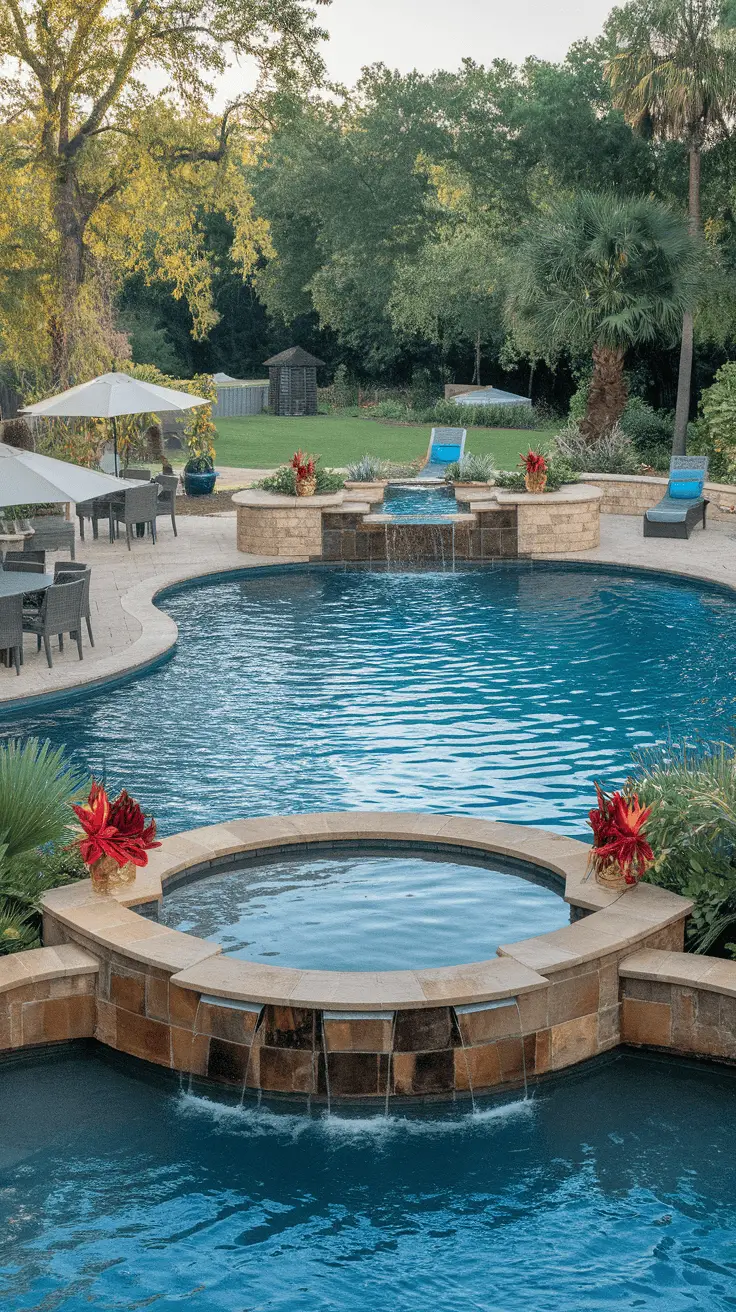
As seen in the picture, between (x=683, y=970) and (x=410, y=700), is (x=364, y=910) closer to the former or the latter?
(x=683, y=970)

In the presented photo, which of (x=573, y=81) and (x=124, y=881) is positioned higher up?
(x=573, y=81)

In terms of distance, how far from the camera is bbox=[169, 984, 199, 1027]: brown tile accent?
7079mm

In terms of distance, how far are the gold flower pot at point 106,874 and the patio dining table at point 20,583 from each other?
6.46m

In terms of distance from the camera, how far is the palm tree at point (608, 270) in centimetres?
2588

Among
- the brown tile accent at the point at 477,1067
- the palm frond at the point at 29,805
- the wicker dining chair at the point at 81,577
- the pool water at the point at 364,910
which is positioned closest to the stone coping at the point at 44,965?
the palm frond at the point at 29,805

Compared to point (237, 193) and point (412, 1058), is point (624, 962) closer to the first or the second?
point (412, 1058)

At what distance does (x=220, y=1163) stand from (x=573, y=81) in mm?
34121

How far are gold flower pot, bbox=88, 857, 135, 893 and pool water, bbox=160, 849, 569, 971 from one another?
482 mm

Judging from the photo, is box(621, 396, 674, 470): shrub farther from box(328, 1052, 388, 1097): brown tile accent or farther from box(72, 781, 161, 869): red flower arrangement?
box(328, 1052, 388, 1097): brown tile accent

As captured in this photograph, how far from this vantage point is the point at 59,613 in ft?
47.2

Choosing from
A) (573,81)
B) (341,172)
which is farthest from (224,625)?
(341,172)

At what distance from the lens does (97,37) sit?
25.7 meters

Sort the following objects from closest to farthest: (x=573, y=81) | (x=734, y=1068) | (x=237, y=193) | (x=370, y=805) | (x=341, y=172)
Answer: (x=734, y=1068) < (x=370, y=805) < (x=237, y=193) < (x=573, y=81) < (x=341, y=172)

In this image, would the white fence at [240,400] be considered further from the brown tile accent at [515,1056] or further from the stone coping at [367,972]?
the brown tile accent at [515,1056]
